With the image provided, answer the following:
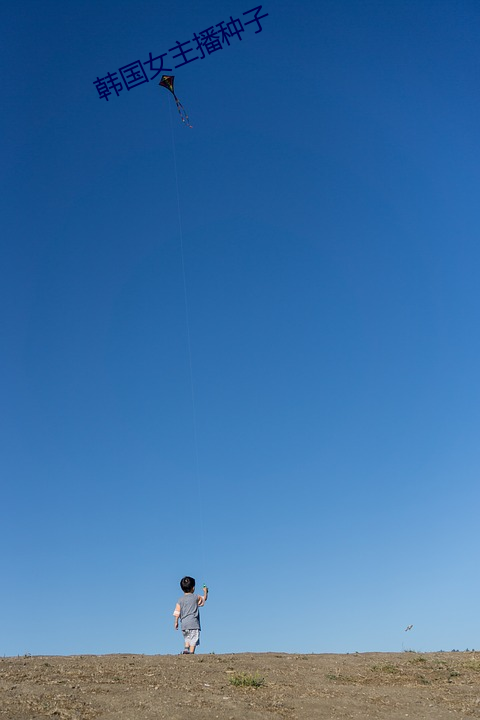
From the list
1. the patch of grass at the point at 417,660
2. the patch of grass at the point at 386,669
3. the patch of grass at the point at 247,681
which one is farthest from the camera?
the patch of grass at the point at 417,660

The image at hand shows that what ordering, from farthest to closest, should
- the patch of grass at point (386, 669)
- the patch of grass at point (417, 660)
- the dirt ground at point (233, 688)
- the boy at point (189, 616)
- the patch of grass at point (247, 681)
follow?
the boy at point (189, 616) < the patch of grass at point (417, 660) < the patch of grass at point (386, 669) < the patch of grass at point (247, 681) < the dirt ground at point (233, 688)

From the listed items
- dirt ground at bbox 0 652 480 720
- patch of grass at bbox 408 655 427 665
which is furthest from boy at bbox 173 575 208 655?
patch of grass at bbox 408 655 427 665

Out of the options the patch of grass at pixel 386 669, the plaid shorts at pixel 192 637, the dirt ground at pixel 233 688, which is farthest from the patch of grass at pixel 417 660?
the plaid shorts at pixel 192 637

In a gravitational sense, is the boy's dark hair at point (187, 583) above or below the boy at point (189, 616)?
above

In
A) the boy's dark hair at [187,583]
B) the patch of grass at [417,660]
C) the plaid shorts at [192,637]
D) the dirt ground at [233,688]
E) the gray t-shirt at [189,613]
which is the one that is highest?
the boy's dark hair at [187,583]

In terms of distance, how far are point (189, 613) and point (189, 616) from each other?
0.28 ft

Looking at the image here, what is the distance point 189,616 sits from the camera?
17.7m

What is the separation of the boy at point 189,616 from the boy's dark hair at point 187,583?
1.0 inches

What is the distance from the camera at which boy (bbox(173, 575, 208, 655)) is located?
1765 centimetres

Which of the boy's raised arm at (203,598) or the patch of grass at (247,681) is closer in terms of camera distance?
the patch of grass at (247,681)

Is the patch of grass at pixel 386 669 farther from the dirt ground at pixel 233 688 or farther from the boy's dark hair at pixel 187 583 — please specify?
the boy's dark hair at pixel 187 583

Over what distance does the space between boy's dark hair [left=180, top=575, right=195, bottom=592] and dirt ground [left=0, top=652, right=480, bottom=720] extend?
96.8 inches

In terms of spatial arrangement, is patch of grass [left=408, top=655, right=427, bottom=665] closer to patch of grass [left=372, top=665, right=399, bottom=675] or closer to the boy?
patch of grass [left=372, top=665, right=399, bottom=675]

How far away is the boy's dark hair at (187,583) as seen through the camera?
18248mm
